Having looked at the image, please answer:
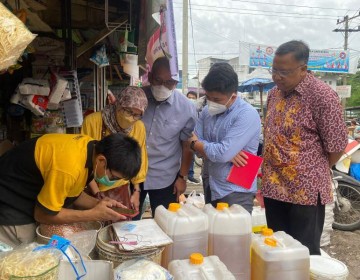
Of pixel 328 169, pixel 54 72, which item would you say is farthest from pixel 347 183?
pixel 54 72

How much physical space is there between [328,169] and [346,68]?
1963 cm

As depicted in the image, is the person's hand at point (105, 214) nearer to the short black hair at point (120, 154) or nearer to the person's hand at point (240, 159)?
the short black hair at point (120, 154)

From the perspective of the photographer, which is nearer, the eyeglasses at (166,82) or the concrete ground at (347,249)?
the eyeglasses at (166,82)

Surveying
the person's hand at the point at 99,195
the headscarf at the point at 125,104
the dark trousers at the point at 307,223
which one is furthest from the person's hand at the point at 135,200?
the dark trousers at the point at 307,223

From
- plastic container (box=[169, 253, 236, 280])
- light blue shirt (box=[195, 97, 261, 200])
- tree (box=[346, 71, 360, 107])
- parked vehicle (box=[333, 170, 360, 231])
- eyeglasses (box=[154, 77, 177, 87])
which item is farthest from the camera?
tree (box=[346, 71, 360, 107])

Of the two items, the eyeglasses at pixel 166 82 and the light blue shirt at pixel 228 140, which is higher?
the eyeglasses at pixel 166 82

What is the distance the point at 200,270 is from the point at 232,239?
43 cm

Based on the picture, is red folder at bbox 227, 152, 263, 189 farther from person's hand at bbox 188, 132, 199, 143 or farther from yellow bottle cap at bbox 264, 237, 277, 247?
yellow bottle cap at bbox 264, 237, 277, 247

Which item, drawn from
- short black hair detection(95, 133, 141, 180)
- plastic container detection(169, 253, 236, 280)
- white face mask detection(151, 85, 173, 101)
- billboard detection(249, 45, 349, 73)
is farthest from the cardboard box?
billboard detection(249, 45, 349, 73)

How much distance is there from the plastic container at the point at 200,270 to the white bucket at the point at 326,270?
21.3 inches

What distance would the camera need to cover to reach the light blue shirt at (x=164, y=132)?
2.80 metres

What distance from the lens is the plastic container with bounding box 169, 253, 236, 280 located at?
1.35 m

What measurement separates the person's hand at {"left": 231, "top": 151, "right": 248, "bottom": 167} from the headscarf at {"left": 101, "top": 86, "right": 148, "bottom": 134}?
767mm

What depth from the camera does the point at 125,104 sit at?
2432 millimetres
